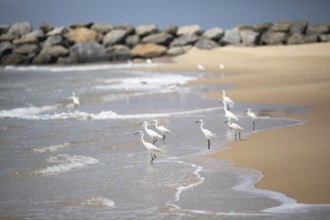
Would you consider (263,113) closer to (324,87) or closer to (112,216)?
(324,87)

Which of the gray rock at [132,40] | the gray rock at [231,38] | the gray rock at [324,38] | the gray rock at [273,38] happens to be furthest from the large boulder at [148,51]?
the gray rock at [324,38]

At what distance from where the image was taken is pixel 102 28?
61719 millimetres

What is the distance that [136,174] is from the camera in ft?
34.8

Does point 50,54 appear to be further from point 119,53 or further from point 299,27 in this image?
point 299,27

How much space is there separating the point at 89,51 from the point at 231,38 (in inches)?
512

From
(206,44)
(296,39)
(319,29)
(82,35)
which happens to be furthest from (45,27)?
(319,29)

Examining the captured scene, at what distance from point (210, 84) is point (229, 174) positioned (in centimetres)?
1909

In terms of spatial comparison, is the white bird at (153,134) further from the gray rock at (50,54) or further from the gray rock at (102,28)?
the gray rock at (102,28)

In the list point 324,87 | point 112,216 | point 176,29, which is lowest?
point 112,216

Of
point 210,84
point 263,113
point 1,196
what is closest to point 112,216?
point 1,196

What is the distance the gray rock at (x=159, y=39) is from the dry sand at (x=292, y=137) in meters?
22.2

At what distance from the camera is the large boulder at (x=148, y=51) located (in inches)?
2205

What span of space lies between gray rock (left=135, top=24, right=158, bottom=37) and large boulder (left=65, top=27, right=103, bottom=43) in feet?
12.1

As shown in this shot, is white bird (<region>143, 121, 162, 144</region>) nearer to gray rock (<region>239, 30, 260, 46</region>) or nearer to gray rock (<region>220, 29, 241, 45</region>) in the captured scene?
gray rock (<region>239, 30, 260, 46</region>)
